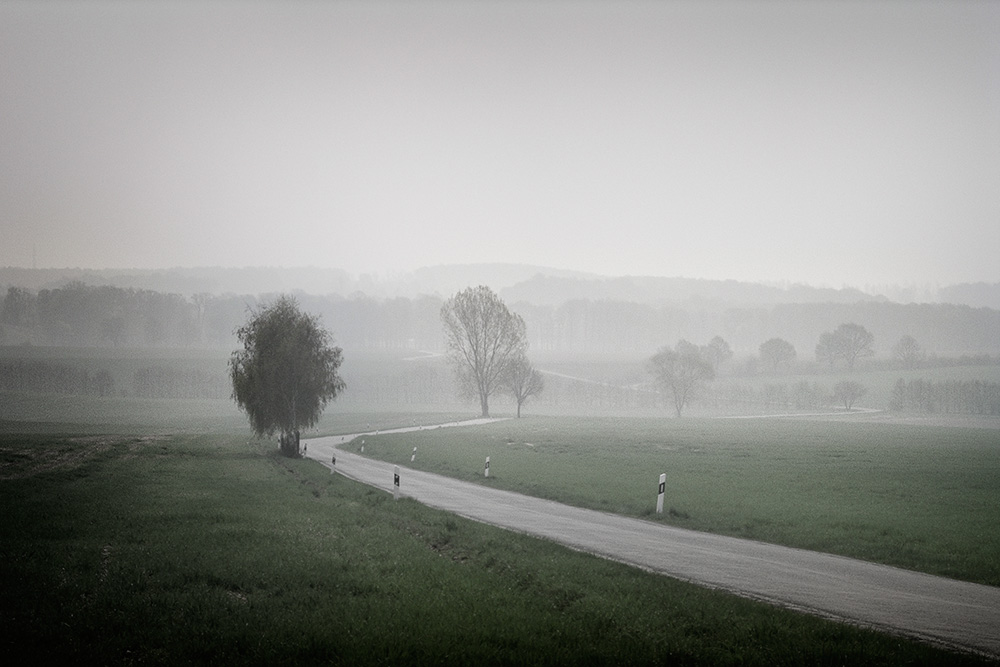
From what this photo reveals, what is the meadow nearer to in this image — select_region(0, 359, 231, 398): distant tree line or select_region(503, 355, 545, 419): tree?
select_region(503, 355, 545, 419): tree

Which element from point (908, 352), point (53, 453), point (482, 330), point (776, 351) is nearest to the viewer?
point (53, 453)

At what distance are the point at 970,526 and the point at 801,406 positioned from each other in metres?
114

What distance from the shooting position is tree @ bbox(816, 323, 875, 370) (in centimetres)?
14638

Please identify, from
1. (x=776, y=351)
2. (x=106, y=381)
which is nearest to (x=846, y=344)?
(x=776, y=351)

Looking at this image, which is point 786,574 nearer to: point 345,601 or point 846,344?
point 345,601

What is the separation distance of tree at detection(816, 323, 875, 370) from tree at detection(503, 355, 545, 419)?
91.7 m

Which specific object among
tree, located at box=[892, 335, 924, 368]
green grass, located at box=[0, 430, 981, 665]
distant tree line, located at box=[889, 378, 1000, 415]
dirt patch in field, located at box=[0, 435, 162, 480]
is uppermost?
tree, located at box=[892, 335, 924, 368]

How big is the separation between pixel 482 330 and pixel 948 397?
92.0 metres

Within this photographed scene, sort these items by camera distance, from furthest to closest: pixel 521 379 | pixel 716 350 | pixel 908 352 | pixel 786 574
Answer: pixel 908 352
pixel 716 350
pixel 521 379
pixel 786 574

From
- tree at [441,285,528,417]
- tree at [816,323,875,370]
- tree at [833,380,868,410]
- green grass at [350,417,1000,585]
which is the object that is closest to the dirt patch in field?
green grass at [350,417,1000,585]

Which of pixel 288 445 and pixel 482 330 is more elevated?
pixel 482 330

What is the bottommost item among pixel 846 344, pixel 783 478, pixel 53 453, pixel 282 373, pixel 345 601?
pixel 783 478

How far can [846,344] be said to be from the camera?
14675cm

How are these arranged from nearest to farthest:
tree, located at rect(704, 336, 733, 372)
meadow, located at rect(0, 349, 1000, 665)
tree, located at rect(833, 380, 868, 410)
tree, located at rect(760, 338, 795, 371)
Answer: meadow, located at rect(0, 349, 1000, 665) → tree, located at rect(833, 380, 868, 410) → tree, located at rect(704, 336, 733, 372) → tree, located at rect(760, 338, 795, 371)
